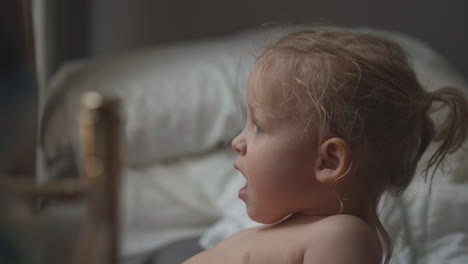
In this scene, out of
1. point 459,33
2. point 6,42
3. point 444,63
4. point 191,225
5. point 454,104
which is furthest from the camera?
point 459,33

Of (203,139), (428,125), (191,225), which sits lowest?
(191,225)

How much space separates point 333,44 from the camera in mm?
637

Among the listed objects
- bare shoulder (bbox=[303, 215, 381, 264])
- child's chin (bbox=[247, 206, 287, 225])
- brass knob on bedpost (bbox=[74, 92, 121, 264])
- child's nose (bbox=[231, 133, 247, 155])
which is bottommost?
child's chin (bbox=[247, 206, 287, 225])

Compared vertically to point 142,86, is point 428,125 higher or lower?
higher

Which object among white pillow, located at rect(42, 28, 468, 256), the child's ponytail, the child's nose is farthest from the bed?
the child's nose

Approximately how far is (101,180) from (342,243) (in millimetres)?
252

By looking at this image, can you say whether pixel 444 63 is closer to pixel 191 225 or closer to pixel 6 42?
pixel 191 225

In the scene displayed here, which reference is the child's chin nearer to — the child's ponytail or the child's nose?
the child's nose

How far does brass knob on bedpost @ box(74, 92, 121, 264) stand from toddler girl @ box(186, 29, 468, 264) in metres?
0.16

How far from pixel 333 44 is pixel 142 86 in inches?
27.4

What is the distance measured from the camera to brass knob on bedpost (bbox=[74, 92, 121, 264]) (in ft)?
1.65

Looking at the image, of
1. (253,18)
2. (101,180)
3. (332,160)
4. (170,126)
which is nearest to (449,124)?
(332,160)

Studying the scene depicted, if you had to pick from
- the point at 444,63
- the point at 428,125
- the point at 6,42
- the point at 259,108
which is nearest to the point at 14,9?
the point at 6,42

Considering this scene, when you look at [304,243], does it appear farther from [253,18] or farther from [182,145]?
[253,18]
